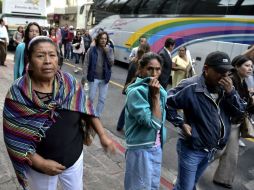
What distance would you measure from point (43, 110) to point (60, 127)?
0.54 ft

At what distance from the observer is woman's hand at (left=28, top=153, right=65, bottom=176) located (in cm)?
228

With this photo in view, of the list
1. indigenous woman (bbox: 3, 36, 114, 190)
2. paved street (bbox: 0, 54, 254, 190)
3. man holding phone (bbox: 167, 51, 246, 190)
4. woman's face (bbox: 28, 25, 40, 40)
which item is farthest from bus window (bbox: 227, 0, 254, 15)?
indigenous woman (bbox: 3, 36, 114, 190)

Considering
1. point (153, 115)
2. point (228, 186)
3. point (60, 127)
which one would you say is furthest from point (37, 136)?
point (228, 186)

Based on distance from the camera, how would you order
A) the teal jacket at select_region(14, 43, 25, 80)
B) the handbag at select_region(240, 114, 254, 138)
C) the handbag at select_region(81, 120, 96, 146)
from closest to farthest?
1. the handbag at select_region(81, 120, 96, 146)
2. the handbag at select_region(240, 114, 254, 138)
3. the teal jacket at select_region(14, 43, 25, 80)

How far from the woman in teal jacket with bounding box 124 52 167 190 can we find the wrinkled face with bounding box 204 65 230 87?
38 cm

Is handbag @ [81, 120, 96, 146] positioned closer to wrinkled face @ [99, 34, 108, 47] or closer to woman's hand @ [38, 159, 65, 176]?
woman's hand @ [38, 159, 65, 176]

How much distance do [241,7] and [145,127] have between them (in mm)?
7015

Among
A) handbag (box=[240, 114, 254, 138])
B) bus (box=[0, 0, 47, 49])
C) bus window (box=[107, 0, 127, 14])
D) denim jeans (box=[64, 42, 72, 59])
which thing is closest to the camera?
handbag (box=[240, 114, 254, 138])

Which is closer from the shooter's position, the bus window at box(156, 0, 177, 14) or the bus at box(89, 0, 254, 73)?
the bus at box(89, 0, 254, 73)

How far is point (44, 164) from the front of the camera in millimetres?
2283

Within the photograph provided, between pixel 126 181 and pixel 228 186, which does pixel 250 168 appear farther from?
pixel 126 181

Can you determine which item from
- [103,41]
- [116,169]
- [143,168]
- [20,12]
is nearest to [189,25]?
[103,41]

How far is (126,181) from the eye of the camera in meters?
2.91

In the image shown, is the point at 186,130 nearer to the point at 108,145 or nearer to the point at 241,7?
the point at 108,145
